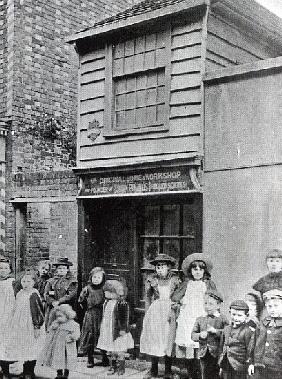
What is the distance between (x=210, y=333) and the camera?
5.62 meters

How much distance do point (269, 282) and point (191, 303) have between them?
101cm

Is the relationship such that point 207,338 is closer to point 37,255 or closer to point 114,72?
point 114,72

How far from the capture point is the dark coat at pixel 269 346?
16.2 ft

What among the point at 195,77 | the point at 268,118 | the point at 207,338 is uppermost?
the point at 195,77

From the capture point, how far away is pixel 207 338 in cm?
564

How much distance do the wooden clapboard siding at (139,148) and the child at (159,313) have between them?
4.95 feet

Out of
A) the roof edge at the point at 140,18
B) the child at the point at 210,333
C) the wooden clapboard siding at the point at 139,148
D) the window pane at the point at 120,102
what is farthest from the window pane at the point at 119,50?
the child at the point at 210,333

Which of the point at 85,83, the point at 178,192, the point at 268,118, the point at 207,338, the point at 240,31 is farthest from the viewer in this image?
the point at 85,83

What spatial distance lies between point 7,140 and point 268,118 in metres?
5.64

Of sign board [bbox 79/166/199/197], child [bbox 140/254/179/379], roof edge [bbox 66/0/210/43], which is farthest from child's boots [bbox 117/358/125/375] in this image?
roof edge [bbox 66/0/210/43]

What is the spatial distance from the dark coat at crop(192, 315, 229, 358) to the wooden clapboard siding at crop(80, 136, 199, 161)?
2.30 meters

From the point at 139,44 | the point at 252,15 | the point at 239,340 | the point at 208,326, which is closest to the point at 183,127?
the point at 139,44

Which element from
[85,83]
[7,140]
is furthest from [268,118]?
[7,140]

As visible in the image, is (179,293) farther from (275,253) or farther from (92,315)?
(92,315)
